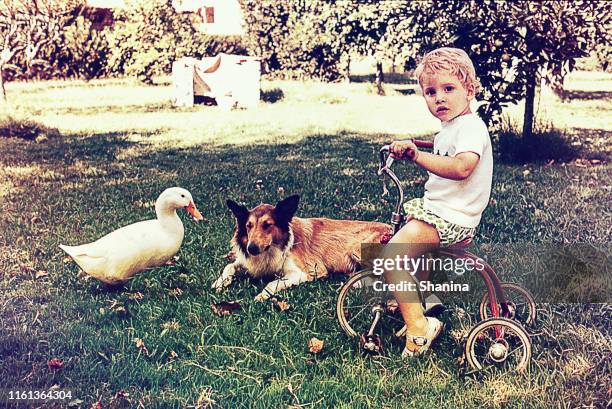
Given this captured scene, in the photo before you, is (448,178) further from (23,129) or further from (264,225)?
(23,129)

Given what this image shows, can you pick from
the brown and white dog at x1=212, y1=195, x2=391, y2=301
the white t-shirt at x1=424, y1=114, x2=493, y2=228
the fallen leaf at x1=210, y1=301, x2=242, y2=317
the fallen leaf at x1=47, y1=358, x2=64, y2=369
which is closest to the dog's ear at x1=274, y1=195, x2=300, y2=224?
the brown and white dog at x1=212, y1=195, x2=391, y2=301

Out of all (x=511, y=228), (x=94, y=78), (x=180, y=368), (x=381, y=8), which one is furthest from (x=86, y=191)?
(x=511, y=228)

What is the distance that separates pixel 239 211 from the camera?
1621 millimetres

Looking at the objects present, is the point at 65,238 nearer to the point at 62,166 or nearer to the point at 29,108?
the point at 62,166

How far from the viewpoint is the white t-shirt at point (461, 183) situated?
1369mm

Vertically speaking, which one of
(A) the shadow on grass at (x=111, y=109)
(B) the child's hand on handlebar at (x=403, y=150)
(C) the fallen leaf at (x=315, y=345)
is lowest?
(C) the fallen leaf at (x=315, y=345)

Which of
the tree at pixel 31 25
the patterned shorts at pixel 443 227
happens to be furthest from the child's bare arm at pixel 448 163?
the tree at pixel 31 25

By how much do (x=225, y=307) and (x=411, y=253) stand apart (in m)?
0.50

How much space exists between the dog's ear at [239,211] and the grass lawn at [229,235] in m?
0.06

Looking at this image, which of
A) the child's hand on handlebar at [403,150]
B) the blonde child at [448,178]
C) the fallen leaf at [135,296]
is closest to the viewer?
the child's hand on handlebar at [403,150]

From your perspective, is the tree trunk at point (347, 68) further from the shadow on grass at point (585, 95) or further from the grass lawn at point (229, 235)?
the shadow on grass at point (585, 95)

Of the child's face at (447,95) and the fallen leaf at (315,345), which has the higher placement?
the child's face at (447,95)

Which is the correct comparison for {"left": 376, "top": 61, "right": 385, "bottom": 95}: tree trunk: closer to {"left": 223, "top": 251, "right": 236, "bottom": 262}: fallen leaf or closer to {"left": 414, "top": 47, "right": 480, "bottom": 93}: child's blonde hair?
{"left": 414, "top": 47, "right": 480, "bottom": 93}: child's blonde hair

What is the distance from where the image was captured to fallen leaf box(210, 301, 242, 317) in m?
1.56
